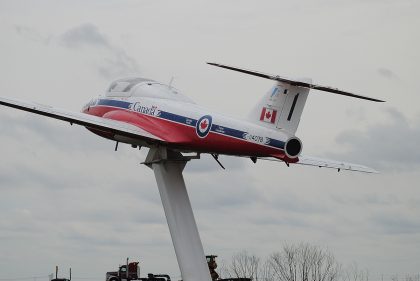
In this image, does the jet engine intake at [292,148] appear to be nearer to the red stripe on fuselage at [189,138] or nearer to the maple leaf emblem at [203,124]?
the red stripe on fuselage at [189,138]

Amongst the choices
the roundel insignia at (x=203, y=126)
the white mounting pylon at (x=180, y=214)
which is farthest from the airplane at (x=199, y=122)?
the white mounting pylon at (x=180, y=214)

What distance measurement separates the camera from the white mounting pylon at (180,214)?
58.5 metres

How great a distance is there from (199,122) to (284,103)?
3.94 metres

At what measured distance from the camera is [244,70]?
5381cm

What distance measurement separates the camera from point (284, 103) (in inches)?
2126

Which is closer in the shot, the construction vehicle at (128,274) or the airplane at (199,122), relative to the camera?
the airplane at (199,122)

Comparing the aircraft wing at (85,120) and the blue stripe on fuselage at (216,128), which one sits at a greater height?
the blue stripe on fuselage at (216,128)

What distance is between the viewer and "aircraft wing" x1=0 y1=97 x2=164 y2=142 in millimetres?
54875

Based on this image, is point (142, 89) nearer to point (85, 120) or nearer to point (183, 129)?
point (85, 120)

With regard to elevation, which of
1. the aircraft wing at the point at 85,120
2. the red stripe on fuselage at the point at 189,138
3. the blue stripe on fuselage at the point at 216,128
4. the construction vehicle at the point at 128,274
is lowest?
the construction vehicle at the point at 128,274

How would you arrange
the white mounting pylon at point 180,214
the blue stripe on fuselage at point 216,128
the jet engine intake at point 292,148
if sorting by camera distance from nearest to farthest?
the jet engine intake at point 292,148 < the blue stripe on fuselage at point 216,128 < the white mounting pylon at point 180,214

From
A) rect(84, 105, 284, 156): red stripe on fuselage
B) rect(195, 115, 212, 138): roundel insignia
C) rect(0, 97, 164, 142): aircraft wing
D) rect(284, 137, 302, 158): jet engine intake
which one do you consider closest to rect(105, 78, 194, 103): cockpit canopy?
rect(84, 105, 284, 156): red stripe on fuselage

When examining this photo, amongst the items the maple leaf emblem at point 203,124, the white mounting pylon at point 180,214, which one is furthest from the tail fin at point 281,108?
the white mounting pylon at point 180,214

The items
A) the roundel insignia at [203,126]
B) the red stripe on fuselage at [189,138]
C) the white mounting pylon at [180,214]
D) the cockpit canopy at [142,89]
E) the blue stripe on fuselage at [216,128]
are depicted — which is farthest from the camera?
the white mounting pylon at [180,214]
